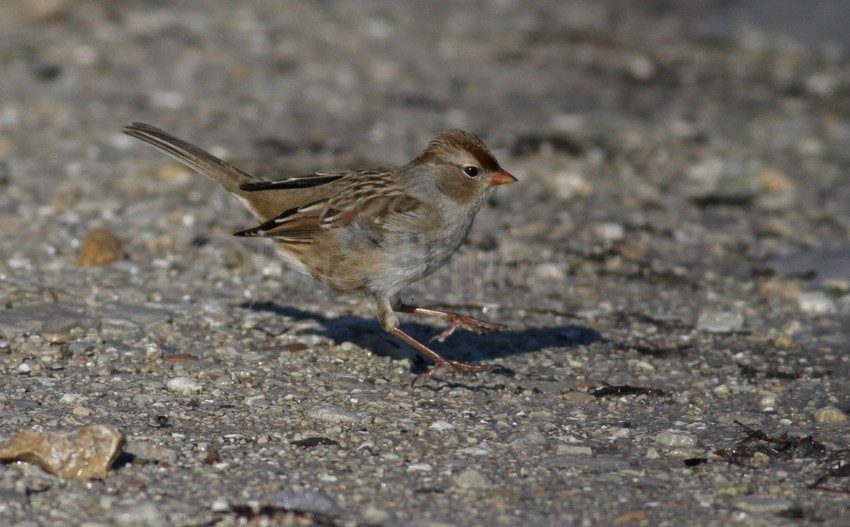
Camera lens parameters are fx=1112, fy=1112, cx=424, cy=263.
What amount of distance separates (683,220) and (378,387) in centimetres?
400

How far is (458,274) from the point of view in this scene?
25.8ft

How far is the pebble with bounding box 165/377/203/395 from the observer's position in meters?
5.59

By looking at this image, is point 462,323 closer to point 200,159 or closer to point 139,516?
point 200,159

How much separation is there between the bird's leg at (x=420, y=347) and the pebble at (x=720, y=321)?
1682 millimetres

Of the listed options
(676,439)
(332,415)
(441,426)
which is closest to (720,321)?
(676,439)

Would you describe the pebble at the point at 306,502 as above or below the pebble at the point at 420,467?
below

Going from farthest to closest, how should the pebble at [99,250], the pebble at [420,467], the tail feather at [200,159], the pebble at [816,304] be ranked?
the pebble at [99,250], the pebble at [816,304], the tail feather at [200,159], the pebble at [420,467]

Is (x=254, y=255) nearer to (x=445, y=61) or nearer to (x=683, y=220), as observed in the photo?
(x=683, y=220)

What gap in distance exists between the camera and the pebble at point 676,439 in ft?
16.9

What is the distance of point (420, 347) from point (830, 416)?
2172 millimetres

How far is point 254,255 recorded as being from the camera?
7.86 metres

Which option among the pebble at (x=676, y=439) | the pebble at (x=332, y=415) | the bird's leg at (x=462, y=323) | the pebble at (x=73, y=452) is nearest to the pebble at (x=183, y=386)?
the pebble at (x=332, y=415)

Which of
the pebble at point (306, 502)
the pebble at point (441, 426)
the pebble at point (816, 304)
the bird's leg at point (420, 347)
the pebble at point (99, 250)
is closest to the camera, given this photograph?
the pebble at point (306, 502)

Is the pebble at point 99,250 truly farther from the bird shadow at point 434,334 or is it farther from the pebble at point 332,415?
the pebble at point 332,415
